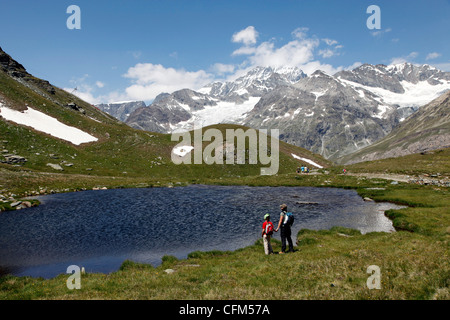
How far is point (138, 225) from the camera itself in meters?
32.7

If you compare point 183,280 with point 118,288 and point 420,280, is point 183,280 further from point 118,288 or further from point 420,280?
point 420,280

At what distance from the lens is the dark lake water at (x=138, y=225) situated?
22.9 metres

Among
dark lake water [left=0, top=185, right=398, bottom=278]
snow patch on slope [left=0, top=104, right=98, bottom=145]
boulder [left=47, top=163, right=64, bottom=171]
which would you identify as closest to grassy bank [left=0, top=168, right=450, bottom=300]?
dark lake water [left=0, top=185, right=398, bottom=278]

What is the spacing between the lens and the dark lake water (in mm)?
22906

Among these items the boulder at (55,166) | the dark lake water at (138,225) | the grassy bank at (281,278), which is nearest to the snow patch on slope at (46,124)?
the boulder at (55,166)

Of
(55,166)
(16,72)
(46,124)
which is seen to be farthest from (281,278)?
(16,72)

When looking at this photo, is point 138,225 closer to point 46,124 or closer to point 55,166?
point 55,166

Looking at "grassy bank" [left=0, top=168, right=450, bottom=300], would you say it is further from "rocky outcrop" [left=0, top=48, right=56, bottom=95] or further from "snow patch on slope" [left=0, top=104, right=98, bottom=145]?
"rocky outcrop" [left=0, top=48, right=56, bottom=95]

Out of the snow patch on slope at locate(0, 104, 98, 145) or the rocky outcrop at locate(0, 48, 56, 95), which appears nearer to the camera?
the snow patch on slope at locate(0, 104, 98, 145)

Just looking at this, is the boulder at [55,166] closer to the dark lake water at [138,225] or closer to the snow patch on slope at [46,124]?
the snow patch on slope at [46,124]
